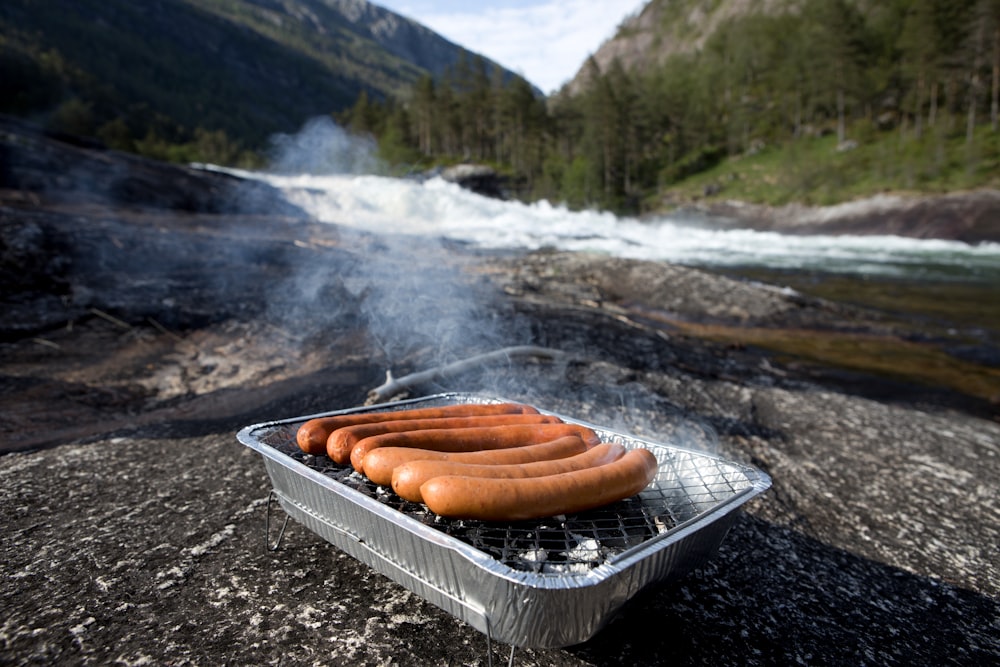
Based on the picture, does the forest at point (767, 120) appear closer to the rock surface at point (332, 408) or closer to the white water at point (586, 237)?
the white water at point (586, 237)

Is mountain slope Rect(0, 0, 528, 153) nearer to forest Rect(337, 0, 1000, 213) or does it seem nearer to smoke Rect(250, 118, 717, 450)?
forest Rect(337, 0, 1000, 213)

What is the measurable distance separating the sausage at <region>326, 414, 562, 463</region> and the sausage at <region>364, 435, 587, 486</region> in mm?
196

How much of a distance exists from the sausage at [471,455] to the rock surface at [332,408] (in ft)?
2.13

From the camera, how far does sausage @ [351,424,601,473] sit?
2389 millimetres

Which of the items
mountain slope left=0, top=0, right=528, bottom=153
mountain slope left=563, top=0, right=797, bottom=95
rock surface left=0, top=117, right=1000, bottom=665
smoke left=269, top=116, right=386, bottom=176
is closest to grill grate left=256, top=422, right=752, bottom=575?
rock surface left=0, top=117, right=1000, bottom=665

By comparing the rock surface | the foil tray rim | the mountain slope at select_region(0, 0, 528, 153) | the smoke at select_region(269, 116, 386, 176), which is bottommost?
Result: the rock surface

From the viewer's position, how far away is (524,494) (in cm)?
199

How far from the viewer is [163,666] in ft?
6.25

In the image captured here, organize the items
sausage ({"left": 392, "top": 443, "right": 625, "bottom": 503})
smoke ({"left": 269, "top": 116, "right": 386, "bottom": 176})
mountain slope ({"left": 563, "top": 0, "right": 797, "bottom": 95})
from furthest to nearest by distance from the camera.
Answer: mountain slope ({"left": 563, "top": 0, "right": 797, "bottom": 95}) < smoke ({"left": 269, "top": 116, "right": 386, "bottom": 176}) < sausage ({"left": 392, "top": 443, "right": 625, "bottom": 503})

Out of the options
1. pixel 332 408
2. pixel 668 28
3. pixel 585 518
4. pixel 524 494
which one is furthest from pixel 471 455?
pixel 668 28

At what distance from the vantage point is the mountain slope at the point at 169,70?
151 feet

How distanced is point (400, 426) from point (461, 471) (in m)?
0.68

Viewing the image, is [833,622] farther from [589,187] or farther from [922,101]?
[922,101]

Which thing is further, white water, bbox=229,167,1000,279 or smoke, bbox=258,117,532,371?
white water, bbox=229,167,1000,279
